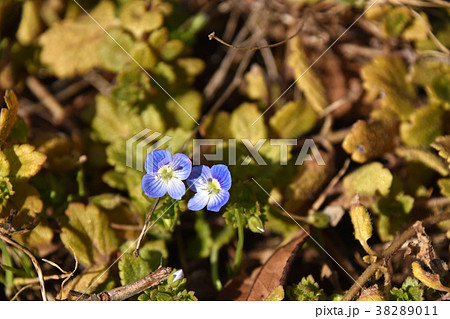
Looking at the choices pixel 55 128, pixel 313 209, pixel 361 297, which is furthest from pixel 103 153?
pixel 361 297

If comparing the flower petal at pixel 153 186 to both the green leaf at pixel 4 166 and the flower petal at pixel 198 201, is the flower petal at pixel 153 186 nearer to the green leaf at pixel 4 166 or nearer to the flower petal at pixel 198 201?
the flower petal at pixel 198 201

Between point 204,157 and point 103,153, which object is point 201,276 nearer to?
point 204,157

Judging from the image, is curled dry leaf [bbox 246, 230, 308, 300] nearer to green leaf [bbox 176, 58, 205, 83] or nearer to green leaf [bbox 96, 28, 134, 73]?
green leaf [bbox 176, 58, 205, 83]

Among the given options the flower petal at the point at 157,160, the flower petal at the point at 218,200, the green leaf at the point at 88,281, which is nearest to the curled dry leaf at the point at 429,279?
the flower petal at the point at 218,200

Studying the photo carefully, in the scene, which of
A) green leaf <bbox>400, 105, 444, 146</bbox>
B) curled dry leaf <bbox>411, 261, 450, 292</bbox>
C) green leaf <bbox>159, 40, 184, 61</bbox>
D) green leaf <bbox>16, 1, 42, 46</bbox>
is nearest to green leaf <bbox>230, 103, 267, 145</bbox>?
green leaf <bbox>159, 40, 184, 61</bbox>

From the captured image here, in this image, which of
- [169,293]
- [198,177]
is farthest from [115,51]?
[169,293]
